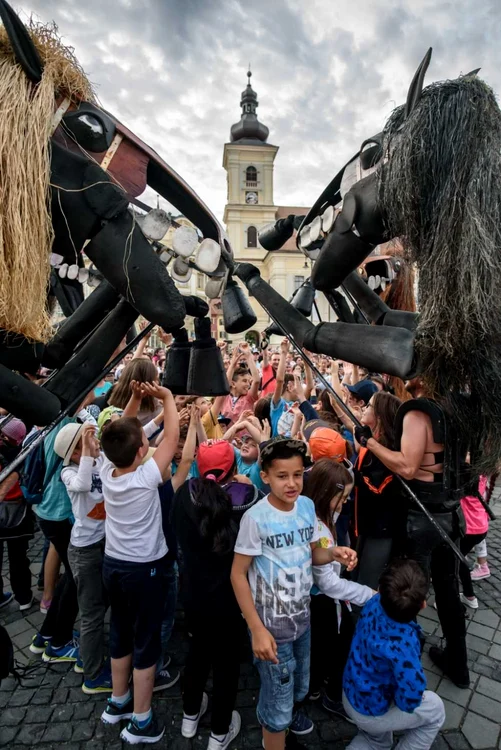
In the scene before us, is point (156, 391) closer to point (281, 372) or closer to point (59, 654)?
point (281, 372)

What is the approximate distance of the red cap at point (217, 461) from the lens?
2.45 m

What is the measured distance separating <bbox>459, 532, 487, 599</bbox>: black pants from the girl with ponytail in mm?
2076

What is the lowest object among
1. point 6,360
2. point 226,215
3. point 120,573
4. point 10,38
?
point 120,573

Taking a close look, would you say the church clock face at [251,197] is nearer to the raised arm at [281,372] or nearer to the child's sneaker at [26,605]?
the raised arm at [281,372]

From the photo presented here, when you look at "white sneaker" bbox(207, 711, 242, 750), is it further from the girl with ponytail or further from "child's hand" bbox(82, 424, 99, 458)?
"child's hand" bbox(82, 424, 99, 458)

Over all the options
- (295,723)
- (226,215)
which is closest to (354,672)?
(295,723)

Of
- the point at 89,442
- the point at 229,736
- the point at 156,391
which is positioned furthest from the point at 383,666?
the point at 89,442

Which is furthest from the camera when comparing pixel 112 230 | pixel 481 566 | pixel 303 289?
pixel 481 566

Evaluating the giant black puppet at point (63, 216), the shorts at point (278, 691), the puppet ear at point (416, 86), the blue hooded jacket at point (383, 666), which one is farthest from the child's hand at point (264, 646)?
the puppet ear at point (416, 86)

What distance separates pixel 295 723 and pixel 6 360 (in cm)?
253

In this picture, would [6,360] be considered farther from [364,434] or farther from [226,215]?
[226,215]

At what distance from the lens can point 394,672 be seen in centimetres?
199

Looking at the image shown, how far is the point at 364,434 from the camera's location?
7.99 ft

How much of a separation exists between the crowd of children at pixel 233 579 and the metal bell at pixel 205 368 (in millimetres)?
278
